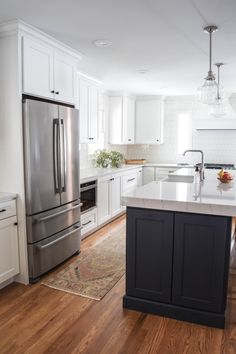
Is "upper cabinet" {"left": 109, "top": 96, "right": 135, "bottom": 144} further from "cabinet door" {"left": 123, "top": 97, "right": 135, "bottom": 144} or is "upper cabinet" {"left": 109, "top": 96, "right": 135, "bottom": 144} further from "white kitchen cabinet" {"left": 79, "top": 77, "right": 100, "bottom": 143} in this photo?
"white kitchen cabinet" {"left": 79, "top": 77, "right": 100, "bottom": 143}

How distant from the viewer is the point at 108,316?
239 centimetres

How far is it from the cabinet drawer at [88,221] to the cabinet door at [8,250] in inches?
51.9

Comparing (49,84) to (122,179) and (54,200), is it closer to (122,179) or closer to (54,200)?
(54,200)

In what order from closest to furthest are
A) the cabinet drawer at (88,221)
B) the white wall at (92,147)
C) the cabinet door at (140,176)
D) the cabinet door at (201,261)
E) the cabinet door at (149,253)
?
the cabinet door at (201,261) → the cabinet door at (149,253) → the cabinet drawer at (88,221) → the white wall at (92,147) → the cabinet door at (140,176)

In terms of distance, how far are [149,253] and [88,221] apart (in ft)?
6.51

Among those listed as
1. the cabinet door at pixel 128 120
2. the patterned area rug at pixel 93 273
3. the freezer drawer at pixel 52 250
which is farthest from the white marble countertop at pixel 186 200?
the cabinet door at pixel 128 120

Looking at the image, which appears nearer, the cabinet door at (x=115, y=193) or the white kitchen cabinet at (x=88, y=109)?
the white kitchen cabinet at (x=88, y=109)

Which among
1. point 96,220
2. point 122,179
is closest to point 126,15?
point 96,220

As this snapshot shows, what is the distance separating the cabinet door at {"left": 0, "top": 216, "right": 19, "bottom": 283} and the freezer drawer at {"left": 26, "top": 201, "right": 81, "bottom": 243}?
14cm

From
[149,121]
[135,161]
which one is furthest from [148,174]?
[149,121]

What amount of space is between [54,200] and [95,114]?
2265 mm

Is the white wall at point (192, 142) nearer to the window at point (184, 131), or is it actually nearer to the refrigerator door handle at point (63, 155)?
the window at point (184, 131)

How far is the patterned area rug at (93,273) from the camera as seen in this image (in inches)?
111

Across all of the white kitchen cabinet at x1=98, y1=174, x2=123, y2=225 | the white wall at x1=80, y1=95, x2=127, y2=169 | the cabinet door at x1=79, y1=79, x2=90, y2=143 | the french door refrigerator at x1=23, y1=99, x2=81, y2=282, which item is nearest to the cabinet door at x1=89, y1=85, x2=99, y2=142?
the cabinet door at x1=79, y1=79, x2=90, y2=143
